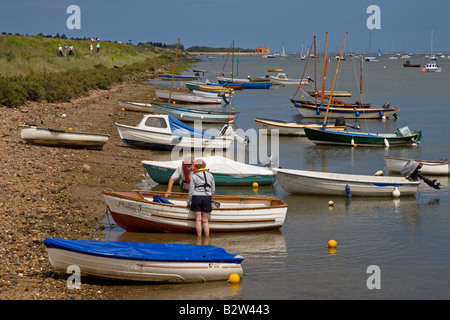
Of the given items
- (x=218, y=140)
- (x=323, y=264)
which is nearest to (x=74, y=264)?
(x=323, y=264)

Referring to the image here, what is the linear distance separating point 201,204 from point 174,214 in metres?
0.74

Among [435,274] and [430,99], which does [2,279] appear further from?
[430,99]

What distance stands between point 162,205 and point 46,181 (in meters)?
4.61

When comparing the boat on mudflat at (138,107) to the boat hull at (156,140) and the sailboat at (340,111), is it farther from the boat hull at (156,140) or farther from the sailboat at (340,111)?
the boat hull at (156,140)

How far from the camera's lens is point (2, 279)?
9.94 metres

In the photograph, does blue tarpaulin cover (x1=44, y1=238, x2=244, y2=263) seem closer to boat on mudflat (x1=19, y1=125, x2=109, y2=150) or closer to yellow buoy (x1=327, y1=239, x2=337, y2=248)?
yellow buoy (x1=327, y1=239, x2=337, y2=248)

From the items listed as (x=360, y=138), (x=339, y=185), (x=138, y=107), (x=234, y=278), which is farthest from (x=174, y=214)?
(x=138, y=107)

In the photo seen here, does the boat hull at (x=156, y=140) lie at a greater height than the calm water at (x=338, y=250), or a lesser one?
greater

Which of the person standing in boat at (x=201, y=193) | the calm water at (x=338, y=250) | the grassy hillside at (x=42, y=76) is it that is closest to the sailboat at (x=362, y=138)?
the calm water at (x=338, y=250)

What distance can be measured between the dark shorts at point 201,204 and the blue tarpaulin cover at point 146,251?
204 centimetres

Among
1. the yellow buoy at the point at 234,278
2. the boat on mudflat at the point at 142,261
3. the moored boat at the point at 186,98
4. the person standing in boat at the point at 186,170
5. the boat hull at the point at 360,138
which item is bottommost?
the yellow buoy at the point at 234,278

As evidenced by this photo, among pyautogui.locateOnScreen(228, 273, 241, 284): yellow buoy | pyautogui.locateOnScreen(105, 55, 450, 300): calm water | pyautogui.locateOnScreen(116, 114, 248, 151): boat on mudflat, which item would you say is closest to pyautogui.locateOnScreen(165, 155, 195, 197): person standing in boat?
pyautogui.locateOnScreen(105, 55, 450, 300): calm water

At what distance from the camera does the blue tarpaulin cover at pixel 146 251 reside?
34.2 ft

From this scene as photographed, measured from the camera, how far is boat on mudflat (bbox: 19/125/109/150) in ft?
68.5
